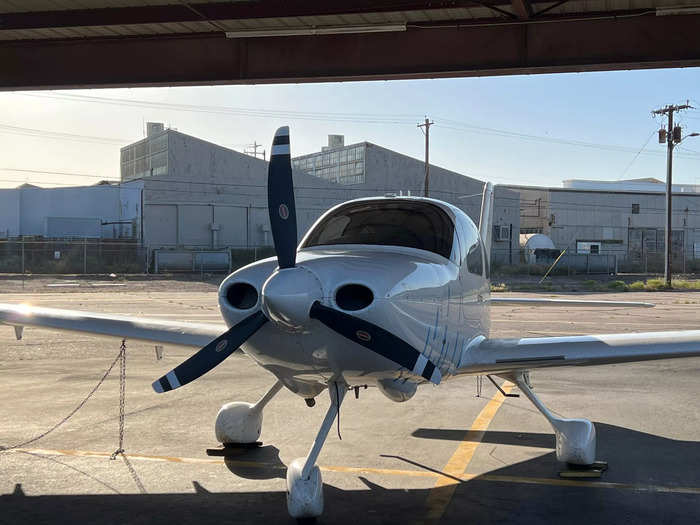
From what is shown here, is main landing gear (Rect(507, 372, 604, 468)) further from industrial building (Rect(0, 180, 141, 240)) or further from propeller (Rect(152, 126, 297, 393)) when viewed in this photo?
industrial building (Rect(0, 180, 141, 240))

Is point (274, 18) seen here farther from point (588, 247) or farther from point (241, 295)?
point (588, 247)

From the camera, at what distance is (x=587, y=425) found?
7.22 meters

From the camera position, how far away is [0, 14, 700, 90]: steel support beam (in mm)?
9875

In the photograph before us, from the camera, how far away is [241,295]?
5277mm

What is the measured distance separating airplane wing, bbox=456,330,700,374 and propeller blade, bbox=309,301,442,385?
1.81m

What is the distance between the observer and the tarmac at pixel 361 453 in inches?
231

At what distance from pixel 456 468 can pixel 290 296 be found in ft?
10.2

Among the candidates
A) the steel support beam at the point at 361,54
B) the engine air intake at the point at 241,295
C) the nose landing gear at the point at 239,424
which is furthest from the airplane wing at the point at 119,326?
the steel support beam at the point at 361,54

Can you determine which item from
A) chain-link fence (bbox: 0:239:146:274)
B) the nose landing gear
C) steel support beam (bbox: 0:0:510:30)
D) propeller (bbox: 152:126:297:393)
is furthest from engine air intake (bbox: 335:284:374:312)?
chain-link fence (bbox: 0:239:146:274)

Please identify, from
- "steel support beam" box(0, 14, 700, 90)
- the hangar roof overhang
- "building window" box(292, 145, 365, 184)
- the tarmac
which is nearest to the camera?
the tarmac

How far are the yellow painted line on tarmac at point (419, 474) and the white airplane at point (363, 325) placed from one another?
0.43 meters

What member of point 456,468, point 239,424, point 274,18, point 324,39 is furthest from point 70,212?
point 456,468

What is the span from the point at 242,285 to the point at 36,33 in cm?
742

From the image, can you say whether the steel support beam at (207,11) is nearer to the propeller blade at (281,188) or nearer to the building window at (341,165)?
the propeller blade at (281,188)
